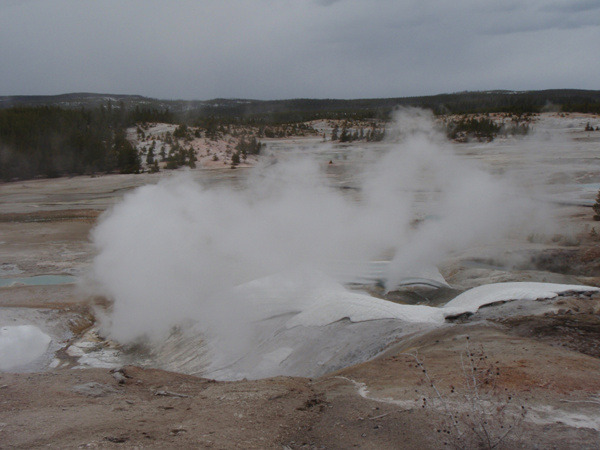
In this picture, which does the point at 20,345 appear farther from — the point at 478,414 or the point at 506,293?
the point at 506,293

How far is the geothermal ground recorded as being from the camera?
11.8 feet

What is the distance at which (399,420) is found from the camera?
12.1 feet

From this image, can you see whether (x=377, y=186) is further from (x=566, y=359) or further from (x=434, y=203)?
(x=566, y=359)

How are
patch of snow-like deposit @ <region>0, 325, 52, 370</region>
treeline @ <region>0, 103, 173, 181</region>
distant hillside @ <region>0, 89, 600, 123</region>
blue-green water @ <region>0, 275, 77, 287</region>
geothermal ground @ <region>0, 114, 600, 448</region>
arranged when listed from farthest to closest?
distant hillside @ <region>0, 89, 600, 123</region>, treeline @ <region>0, 103, 173, 181</region>, blue-green water @ <region>0, 275, 77, 287</region>, patch of snow-like deposit @ <region>0, 325, 52, 370</region>, geothermal ground @ <region>0, 114, 600, 448</region>

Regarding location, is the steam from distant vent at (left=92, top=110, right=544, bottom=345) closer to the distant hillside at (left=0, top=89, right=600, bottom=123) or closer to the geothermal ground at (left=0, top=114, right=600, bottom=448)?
the geothermal ground at (left=0, top=114, right=600, bottom=448)

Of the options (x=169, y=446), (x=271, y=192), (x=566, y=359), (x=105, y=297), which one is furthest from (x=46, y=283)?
(x=566, y=359)

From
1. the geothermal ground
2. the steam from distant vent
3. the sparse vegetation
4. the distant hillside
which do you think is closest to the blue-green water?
the geothermal ground

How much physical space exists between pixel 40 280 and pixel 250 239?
4.78m

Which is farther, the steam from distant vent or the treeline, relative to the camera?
the treeline

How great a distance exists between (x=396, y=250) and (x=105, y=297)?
6.24 metres

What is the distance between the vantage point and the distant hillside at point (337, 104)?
42812mm

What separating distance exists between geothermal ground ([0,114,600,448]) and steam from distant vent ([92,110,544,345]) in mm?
65

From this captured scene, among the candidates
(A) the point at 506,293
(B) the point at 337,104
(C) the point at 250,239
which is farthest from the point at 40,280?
(B) the point at 337,104

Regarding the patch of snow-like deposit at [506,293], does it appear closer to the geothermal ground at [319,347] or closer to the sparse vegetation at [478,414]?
the geothermal ground at [319,347]
